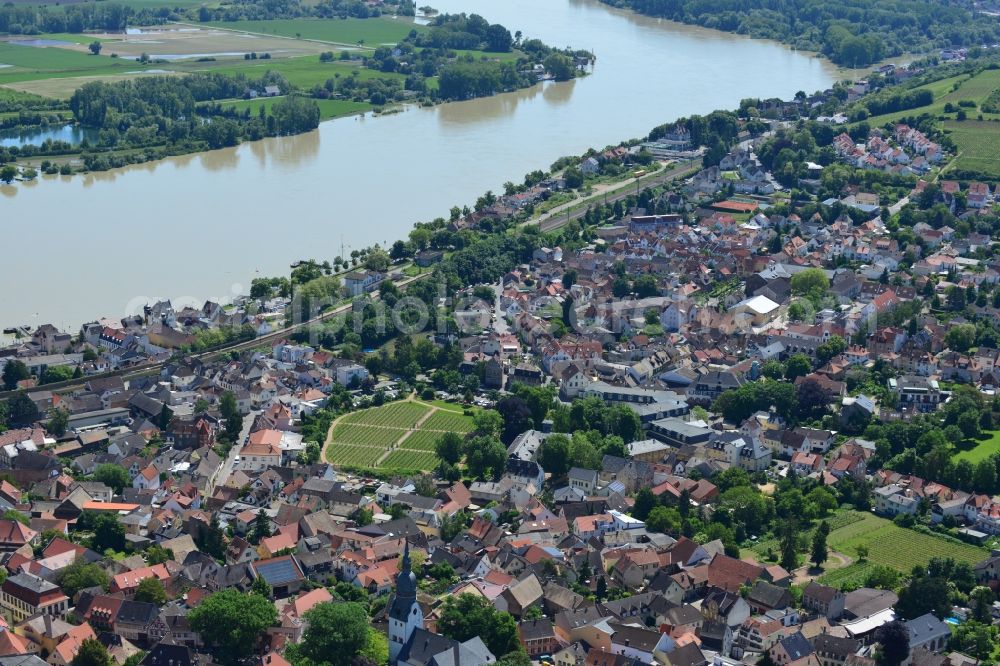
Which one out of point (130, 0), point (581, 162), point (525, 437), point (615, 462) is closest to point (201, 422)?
point (525, 437)

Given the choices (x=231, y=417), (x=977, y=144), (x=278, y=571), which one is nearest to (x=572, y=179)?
(x=977, y=144)

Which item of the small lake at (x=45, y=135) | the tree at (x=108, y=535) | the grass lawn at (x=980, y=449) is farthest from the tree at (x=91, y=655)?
the small lake at (x=45, y=135)

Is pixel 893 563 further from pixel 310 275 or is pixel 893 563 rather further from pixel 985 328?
pixel 310 275

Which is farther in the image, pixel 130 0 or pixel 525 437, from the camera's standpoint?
pixel 130 0

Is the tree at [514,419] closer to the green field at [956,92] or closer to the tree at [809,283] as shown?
the tree at [809,283]

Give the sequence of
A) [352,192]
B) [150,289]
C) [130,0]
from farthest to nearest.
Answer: [130,0] < [352,192] < [150,289]

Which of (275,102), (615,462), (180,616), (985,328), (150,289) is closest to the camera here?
(180,616)

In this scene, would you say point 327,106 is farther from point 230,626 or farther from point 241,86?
point 230,626
